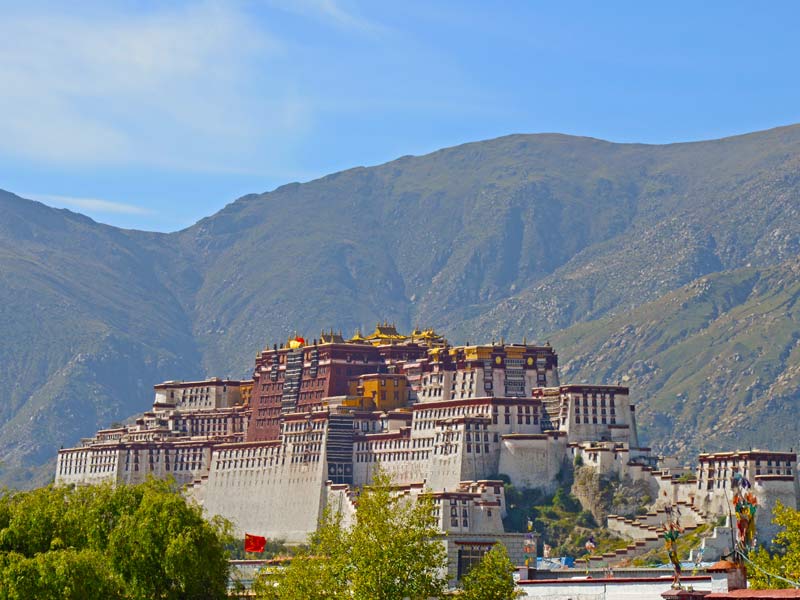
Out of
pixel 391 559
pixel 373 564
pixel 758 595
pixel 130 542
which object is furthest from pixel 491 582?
pixel 758 595

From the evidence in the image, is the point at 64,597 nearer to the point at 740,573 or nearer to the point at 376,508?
the point at 376,508

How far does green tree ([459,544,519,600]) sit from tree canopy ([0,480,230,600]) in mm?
15815

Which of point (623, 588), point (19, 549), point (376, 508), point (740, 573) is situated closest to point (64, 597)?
point (19, 549)

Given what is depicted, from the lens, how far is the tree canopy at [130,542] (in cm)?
10462

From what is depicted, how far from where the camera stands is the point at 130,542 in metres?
107

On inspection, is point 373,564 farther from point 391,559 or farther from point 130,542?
point 130,542

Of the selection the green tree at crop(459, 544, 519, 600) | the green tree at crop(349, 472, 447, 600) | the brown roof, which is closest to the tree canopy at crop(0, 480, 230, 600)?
the green tree at crop(349, 472, 447, 600)

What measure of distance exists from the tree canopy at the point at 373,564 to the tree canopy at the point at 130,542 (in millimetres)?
3944

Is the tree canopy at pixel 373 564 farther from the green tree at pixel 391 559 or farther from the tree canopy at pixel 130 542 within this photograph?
the tree canopy at pixel 130 542

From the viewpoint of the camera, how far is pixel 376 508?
10300cm

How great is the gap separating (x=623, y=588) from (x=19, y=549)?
33.9 metres

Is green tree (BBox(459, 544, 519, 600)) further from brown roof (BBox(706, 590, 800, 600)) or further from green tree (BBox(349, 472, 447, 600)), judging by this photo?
brown roof (BBox(706, 590, 800, 600))

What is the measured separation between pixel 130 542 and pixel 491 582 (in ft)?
70.6

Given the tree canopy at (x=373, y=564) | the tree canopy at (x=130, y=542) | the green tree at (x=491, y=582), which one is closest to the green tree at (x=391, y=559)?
the tree canopy at (x=373, y=564)
